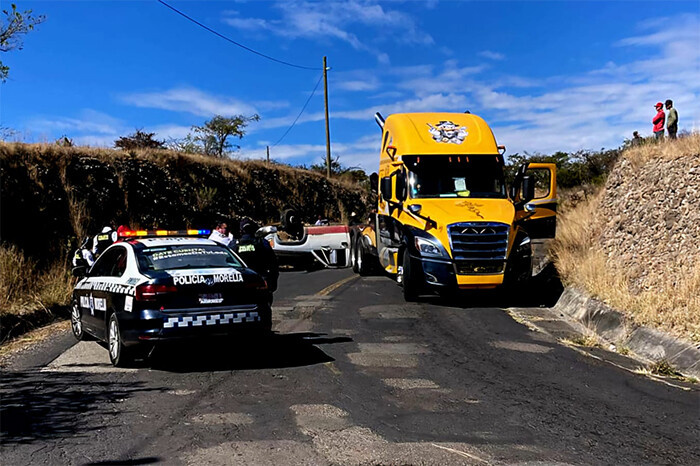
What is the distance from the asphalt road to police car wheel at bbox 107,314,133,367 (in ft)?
0.45

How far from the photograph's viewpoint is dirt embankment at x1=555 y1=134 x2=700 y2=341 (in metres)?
9.51

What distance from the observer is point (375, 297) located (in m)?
14.4

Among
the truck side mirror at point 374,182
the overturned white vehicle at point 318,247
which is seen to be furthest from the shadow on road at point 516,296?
the overturned white vehicle at point 318,247

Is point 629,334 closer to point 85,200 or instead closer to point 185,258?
point 185,258

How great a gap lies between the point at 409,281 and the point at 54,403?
26.4ft

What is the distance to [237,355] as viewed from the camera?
869 centimetres

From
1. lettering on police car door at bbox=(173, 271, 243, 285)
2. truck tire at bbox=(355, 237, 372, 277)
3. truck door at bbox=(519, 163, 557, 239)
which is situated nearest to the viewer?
lettering on police car door at bbox=(173, 271, 243, 285)

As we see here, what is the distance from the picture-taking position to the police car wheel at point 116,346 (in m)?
7.81

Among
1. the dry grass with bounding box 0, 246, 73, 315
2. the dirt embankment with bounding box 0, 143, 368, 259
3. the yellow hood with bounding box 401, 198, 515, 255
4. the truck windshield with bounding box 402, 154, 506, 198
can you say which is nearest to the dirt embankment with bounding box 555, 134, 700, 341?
the yellow hood with bounding box 401, 198, 515, 255

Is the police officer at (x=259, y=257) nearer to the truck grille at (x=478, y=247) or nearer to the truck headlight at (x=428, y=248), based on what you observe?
the truck headlight at (x=428, y=248)

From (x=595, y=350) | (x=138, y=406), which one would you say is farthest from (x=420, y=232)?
(x=138, y=406)

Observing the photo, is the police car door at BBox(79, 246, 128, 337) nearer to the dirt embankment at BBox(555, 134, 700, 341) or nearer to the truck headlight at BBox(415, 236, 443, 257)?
the truck headlight at BBox(415, 236, 443, 257)

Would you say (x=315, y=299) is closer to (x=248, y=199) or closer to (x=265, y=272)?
(x=265, y=272)

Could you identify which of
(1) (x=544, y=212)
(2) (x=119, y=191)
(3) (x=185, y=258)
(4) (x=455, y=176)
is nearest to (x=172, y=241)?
(3) (x=185, y=258)
